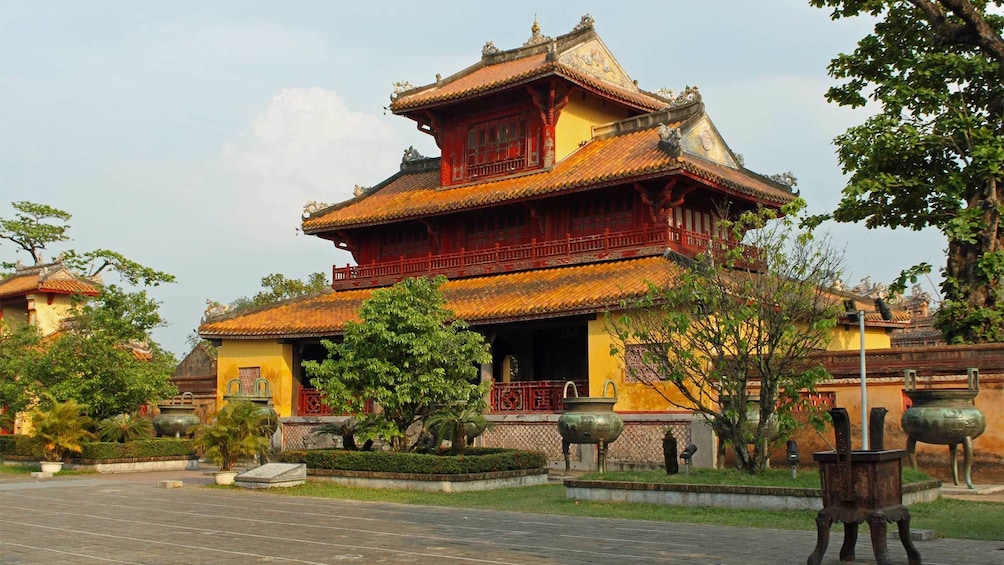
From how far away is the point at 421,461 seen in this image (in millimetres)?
18328

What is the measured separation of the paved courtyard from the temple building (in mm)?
8646

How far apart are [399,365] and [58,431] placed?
10.3m

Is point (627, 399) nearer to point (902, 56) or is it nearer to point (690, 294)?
point (690, 294)

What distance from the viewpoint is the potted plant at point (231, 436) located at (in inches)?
787

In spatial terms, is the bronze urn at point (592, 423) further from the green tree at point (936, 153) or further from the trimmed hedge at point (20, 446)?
the trimmed hedge at point (20, 446)

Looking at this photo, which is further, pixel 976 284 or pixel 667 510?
pixel 976 284

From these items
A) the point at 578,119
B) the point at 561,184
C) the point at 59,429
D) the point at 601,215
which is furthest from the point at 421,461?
the point at 578,119

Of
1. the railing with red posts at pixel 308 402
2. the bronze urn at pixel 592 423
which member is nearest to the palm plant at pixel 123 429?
the railing with red posts at pixel 308 402

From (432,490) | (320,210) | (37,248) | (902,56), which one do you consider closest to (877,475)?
(432,490)

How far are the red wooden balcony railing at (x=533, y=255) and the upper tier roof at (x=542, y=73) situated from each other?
4.57 m

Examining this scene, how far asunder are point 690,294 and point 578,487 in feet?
11.5

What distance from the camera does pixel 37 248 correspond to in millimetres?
49094

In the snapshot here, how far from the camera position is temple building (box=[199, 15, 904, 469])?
2353cm

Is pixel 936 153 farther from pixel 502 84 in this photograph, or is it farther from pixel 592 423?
pixel 502 84
